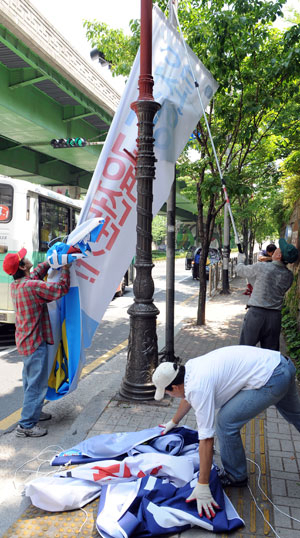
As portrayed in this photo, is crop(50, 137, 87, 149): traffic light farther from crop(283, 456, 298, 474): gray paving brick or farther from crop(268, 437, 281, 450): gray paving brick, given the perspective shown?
crop(283, 456, 298, 474): gray paving brick

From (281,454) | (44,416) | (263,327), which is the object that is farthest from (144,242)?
(281,454)

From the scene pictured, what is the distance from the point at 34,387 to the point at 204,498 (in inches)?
86.2

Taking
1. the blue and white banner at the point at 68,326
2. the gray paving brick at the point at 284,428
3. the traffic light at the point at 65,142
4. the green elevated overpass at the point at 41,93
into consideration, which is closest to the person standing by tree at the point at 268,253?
the gray paving brick at the point at 284,428

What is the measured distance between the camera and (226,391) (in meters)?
3.14

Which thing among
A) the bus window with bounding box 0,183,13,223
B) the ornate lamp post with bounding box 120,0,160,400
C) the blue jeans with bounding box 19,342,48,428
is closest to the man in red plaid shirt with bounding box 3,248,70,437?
the blue jeans with bounding box 19,342,48,428

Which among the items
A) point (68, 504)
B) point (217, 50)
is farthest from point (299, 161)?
point (68, 504)

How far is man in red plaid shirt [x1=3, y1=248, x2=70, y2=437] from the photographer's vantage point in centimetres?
446

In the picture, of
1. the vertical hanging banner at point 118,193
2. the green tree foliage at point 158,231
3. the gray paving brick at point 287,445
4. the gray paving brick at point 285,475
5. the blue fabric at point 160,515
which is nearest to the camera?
the blue fabric at point 160,515

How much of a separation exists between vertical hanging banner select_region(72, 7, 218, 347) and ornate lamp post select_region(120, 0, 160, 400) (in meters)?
0.24

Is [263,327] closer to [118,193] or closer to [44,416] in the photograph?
[118,193]

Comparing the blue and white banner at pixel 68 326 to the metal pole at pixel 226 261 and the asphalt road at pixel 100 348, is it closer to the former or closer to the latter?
the asphalt road at pixel 100 348

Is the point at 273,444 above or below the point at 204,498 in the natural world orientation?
below

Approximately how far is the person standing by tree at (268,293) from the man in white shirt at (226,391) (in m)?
2.19

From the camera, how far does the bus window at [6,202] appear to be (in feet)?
30.7
